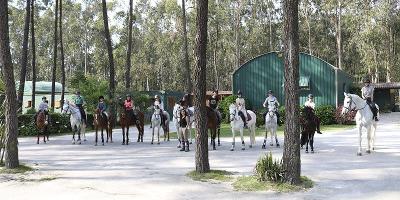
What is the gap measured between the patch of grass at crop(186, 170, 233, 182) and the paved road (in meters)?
0.29

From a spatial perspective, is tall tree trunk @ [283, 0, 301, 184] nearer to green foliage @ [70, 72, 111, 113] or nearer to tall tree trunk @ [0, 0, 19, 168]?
tall tree trunk @ [0, 0, 19, 168]

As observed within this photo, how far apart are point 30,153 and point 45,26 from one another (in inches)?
2226

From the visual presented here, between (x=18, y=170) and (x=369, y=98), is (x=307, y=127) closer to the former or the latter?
(x=369, y=98)

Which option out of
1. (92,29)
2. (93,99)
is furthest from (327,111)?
(92,29)

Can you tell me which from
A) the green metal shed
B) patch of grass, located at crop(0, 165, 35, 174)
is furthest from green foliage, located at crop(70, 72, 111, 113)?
patch of grass, located at crop(0, 165, 35, 174)

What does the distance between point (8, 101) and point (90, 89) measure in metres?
17.8

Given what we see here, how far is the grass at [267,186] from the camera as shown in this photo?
946 centimetres

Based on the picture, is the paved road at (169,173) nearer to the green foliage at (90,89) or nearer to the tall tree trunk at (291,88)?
the tall tree trunk at (291,88)

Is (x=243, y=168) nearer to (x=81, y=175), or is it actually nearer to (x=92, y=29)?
(x=81, y=175)

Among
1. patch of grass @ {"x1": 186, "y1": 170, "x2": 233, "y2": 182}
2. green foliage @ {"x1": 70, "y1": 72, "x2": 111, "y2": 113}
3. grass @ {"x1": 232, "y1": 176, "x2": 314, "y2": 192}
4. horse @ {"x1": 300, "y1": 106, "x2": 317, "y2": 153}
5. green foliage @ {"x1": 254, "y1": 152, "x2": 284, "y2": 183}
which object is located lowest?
grass @ {"x1": 232, "y1": 176, "x2": 314, "y2": 192}

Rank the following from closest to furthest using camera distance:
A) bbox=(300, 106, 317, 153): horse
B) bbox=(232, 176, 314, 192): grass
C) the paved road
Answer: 1. the paved road
2. bbox=(232, 176, 314, 192): grass
3. bbox=(300, 106, 317, 153): horse

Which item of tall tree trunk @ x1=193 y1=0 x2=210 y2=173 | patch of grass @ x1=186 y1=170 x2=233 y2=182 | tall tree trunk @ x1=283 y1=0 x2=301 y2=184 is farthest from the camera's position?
tall tree trunk @ x1=193 y1=0 x2=210 y2=173

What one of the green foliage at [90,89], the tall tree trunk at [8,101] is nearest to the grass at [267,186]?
the tall tree trunk at [8,101]

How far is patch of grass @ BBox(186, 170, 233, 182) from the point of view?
10.7m
